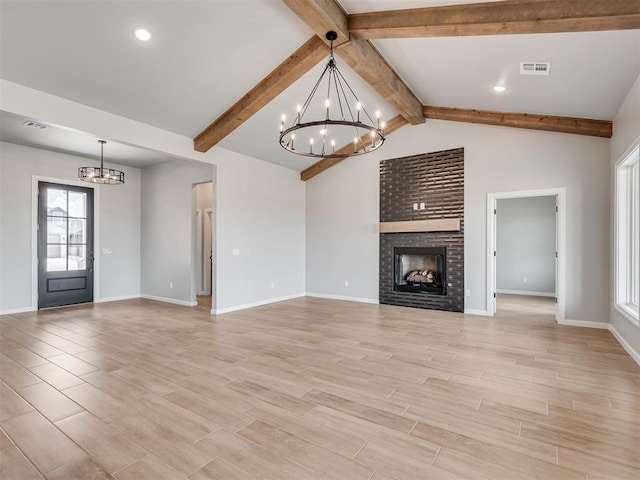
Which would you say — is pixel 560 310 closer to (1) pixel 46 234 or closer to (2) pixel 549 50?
(2) pixel 549 50

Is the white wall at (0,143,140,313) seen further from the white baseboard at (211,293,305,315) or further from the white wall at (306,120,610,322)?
the white wall at (306,120,610,322)

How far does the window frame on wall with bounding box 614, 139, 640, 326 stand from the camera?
4191mm

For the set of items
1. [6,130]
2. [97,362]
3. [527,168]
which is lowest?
[97,362]

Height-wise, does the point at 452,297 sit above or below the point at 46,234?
below

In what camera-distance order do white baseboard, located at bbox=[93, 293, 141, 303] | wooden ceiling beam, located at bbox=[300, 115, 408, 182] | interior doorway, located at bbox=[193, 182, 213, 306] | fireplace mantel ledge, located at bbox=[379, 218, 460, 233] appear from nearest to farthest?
fireplace mantel ledge, located at bbox=[379, 218, 460, 233] → wooden ceiling beam, located at bbox=[300, 115, 408, 182] → white baseboard, located at bbox=[93, 293, 141, 303] → interior doorway, located at bbox=[193, 182, 213, 306]

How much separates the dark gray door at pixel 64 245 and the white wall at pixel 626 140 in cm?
914

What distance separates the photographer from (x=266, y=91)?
459 centimetres

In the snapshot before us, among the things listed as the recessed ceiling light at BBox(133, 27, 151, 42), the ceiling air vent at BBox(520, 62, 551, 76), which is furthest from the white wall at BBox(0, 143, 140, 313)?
the ceiling air vent at BBox(520, 62, 551, 76)

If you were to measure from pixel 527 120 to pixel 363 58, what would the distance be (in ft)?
9.61

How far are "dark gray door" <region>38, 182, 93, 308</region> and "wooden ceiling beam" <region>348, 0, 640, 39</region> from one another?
21.6ft

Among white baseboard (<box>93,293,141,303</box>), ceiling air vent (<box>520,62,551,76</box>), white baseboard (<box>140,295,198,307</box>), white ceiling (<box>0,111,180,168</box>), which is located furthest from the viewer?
white baseboard (<box>93,293,141,303</box>)

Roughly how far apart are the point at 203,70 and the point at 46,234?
499cm

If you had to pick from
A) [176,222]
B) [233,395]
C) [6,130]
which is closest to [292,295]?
[176,222]

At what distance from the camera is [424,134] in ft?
21.5
